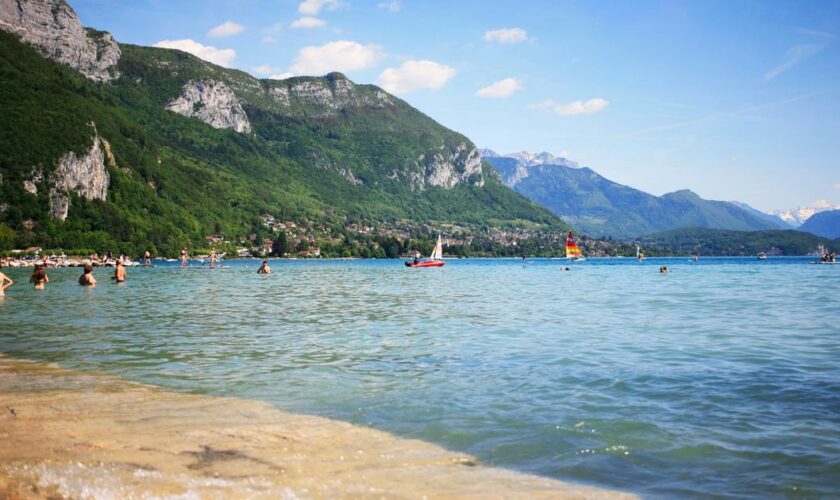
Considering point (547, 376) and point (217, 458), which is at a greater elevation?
point (217, 458)

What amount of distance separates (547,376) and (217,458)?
9668 millimetres

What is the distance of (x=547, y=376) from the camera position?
15984 millimetres

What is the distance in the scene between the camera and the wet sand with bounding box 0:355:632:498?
295 inches

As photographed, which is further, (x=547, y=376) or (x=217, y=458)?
(x=547, y=376)

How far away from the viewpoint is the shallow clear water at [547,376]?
9.34m

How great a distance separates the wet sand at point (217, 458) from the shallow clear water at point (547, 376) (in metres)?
0.81

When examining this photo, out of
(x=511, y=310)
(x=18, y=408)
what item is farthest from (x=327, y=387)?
(x=511, y=310)

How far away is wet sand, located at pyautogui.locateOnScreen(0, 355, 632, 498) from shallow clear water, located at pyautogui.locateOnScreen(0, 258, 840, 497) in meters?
0.81

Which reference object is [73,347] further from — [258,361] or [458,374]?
[458,374]

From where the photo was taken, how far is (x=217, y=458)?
8.62 metres

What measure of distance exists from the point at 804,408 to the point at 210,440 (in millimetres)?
11515

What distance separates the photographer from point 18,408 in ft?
38.3

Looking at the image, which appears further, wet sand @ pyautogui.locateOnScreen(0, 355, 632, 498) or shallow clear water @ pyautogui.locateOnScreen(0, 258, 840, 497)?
shallow clear water @ pyautogui.locateOnScreen(0, 258, 840, 497)

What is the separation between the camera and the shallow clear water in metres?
9.34
